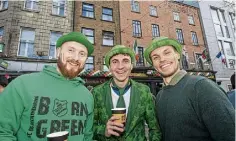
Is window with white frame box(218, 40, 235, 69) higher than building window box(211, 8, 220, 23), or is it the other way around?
building window box(211, 8, 220, 23)

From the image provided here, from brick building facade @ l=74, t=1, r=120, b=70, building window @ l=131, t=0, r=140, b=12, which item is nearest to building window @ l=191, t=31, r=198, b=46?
building window @ l=131, t=0, r=140, b=12

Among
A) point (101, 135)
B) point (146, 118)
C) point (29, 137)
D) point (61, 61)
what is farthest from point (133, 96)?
point (29, 137)

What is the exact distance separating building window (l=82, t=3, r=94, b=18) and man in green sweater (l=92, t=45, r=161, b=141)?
14.2 meters

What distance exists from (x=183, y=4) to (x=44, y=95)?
2343 centimetres

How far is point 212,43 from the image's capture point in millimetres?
20703

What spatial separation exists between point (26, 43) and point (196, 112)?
13.8 m

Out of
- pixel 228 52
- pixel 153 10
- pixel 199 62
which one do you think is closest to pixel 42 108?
pixel 153 10

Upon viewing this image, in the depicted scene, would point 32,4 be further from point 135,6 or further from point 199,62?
point 199,62

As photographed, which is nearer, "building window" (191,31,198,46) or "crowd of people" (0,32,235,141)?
"crowd of people" (0,32,235,141)

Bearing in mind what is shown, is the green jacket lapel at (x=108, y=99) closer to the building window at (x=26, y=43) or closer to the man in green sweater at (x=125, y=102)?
the man in green sweater at (x=125, y=102)

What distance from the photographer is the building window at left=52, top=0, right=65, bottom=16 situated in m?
14.5

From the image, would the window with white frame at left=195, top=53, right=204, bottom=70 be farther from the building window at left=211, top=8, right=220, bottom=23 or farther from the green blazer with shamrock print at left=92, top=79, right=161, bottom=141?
the green blazer with shamrock print at left=92, top=79, right=161, bottom=141

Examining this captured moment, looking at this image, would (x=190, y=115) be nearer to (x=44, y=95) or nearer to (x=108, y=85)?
(x=108, y=85)

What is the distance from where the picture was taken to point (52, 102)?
6.57ft
